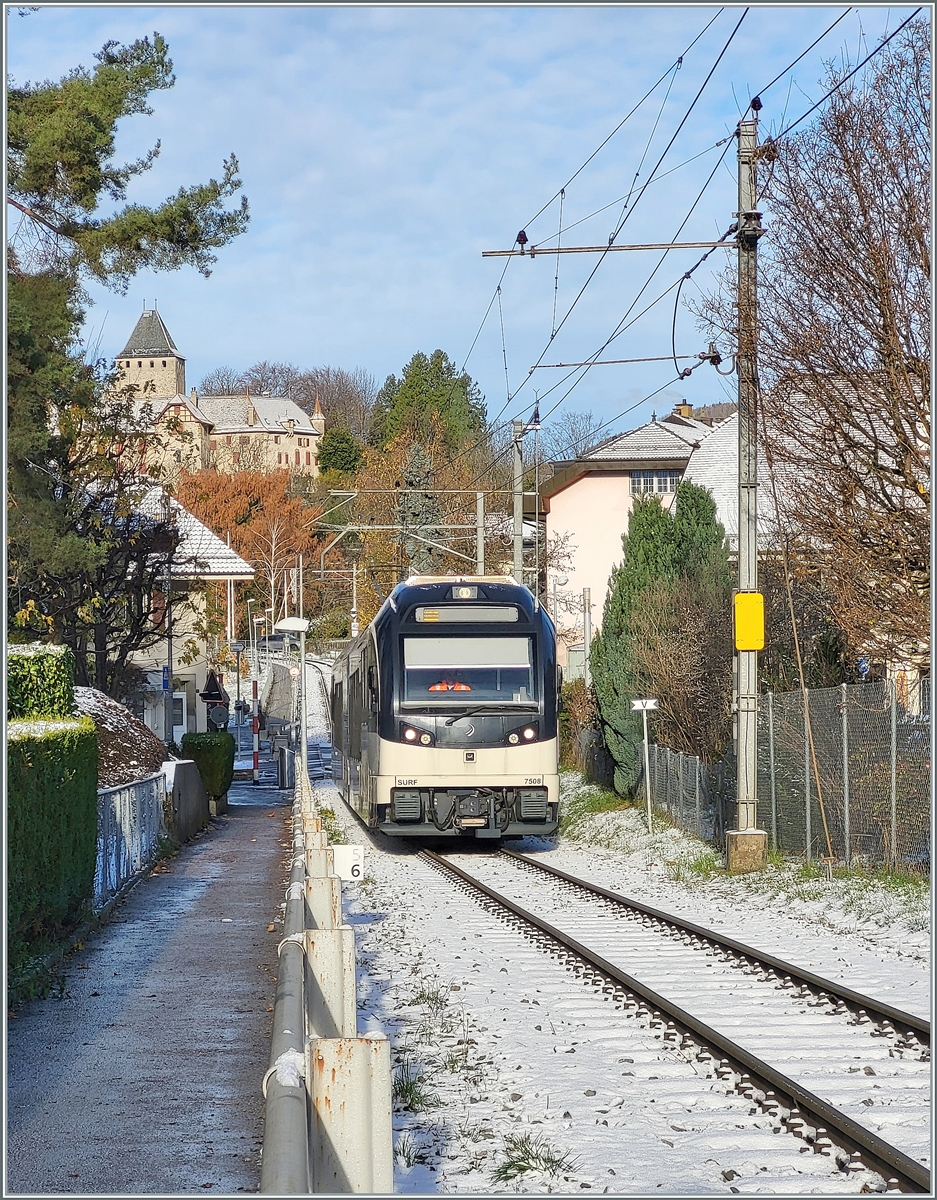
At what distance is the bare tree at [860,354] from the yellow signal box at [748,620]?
86cm

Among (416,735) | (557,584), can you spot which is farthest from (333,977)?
(557,584)

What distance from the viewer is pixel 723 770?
2095cm

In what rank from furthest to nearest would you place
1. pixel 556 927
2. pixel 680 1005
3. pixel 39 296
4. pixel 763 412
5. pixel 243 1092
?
pixel 39 296, pixel 763 412, pixel 556 927, pixel 680 1005, pixel 243 1092

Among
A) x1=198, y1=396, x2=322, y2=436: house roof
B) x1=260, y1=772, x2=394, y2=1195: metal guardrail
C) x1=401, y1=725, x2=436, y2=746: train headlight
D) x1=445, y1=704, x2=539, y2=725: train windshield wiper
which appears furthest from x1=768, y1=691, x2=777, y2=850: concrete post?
x1=198, y1=396, x2=322, y2=436: house roof

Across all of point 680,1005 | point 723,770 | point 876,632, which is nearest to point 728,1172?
point 680,1005

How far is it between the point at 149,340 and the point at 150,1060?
622 ft

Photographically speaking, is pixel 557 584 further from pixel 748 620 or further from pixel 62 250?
pixel 748 620

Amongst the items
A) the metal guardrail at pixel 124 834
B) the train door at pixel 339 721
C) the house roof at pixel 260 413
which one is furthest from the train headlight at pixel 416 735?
the house roof at pixel 260 413

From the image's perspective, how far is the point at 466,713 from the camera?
20.3 metres

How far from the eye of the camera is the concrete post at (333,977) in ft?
21.2

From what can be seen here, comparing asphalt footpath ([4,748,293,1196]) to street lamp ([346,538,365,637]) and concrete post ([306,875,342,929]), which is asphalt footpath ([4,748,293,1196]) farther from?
street lamp ([346,538,365,637])

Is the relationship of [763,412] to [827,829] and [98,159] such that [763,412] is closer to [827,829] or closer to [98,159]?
[827,829]

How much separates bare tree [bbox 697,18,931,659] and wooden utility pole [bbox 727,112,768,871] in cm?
25

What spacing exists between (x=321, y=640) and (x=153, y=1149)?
103 m
